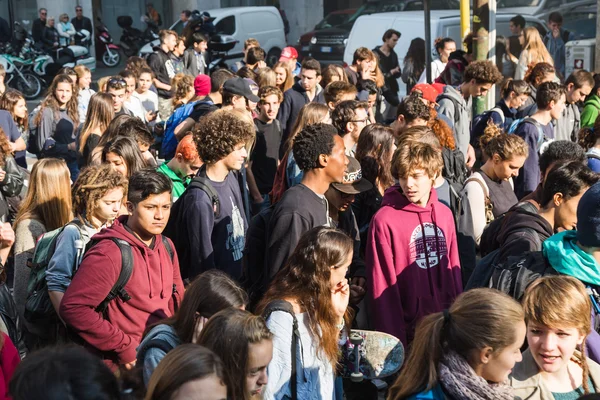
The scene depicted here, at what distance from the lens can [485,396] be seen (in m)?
3.06

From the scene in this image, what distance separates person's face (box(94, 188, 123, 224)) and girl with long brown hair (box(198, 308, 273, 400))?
1.75 metres

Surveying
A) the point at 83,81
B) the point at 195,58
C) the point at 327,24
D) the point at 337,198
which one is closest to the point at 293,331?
the point at 337,198

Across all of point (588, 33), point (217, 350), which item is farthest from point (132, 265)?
point (588, 33)

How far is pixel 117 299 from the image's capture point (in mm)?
4266

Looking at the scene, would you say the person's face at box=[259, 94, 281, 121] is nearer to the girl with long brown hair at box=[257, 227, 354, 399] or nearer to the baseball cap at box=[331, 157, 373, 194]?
the baseball cap at box=[331, 157, 373, 194]

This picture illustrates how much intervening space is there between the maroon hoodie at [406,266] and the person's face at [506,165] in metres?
1.10

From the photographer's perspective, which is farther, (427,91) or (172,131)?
(427,91)

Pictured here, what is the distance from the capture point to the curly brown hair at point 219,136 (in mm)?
5383

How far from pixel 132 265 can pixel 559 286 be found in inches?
80.5

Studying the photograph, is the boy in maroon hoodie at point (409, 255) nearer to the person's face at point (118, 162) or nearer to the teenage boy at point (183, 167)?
the teenage boy at point (183, 167)

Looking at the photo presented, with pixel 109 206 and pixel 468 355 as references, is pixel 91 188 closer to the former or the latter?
pixel 109 206

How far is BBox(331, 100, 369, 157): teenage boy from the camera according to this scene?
689cm

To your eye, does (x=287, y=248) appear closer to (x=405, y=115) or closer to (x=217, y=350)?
(x=217, y=350)

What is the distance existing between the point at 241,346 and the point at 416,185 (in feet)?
6.73
